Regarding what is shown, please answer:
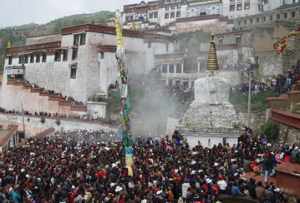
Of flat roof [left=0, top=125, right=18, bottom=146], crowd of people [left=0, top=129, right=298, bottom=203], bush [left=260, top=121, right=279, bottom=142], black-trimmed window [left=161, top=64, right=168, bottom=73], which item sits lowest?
flat roof [left=0, top=125, right=18, bottom=146]

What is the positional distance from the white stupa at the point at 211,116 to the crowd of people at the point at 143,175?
9.49ft

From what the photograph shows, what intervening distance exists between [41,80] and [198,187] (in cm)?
3979

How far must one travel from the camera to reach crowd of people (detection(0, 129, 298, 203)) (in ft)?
55.3

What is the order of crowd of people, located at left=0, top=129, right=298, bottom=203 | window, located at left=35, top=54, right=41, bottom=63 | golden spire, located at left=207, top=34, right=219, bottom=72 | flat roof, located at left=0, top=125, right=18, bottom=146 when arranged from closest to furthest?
crowd of people, located at left=0, top=129, right=298, bottom=203 → golden spire, located at left=207, top=34, right=219, bottom=72 → flat roof, located at left=0, top=125, right=18, bottom=146 → window, located at left=35, top=54, right=41, bottom=63

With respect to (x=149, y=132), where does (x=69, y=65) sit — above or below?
above

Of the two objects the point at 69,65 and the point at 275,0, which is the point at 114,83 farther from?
the point at 275,0

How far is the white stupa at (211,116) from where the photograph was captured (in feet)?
95.4

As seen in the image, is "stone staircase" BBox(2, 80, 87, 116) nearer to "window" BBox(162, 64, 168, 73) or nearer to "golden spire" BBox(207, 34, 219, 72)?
"window" BBox(162, 64, 168, 73)

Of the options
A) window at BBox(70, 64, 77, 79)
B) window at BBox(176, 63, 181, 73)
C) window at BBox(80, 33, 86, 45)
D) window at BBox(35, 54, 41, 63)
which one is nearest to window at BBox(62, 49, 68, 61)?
window at BBox(70, 64, 77, 79)

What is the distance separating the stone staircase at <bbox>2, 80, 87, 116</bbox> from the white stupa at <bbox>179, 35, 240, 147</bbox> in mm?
16940

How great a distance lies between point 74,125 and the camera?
141 ft

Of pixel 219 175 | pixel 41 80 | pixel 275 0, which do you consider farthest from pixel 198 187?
pixel 275 0

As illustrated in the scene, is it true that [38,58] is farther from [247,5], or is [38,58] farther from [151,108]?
[247,5]

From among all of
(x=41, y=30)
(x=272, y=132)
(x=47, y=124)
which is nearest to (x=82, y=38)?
(x=47, y=124)
